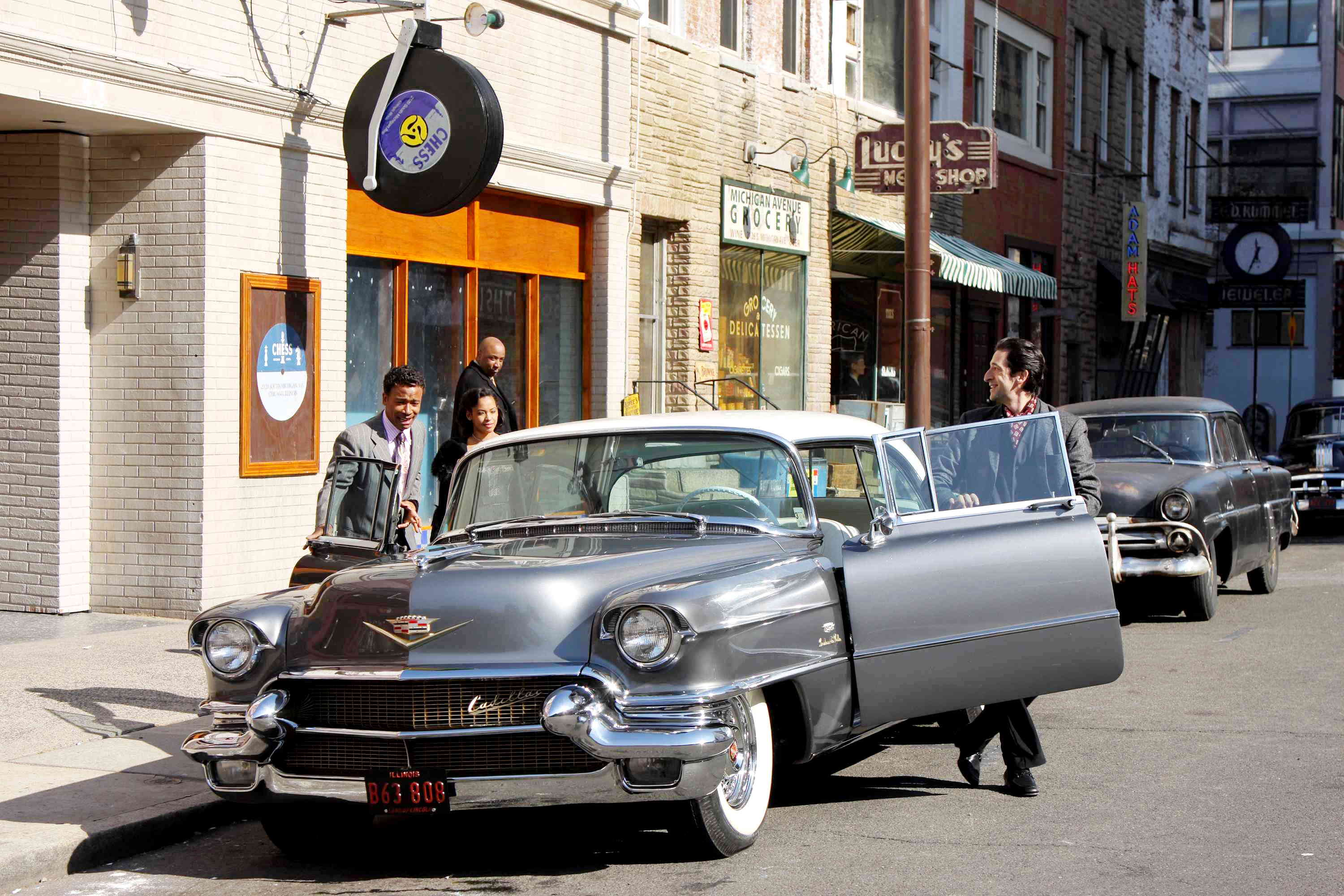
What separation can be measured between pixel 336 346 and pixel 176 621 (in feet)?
7.72

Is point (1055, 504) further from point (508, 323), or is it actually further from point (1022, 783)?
point (508, 323)

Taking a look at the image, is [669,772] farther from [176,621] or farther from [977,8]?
[977,8]

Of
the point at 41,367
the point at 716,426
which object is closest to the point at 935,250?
the point at 41,367

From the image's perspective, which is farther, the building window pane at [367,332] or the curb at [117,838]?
the building window pane at [367,332]

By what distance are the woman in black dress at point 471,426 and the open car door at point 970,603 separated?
9.43 ft

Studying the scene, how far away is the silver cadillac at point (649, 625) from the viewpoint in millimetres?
5461

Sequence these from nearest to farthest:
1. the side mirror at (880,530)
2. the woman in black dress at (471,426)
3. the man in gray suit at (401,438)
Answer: the side mirror at (880,530) < the man in gray suit at (401,438) < the woman in black dress at (471,426)

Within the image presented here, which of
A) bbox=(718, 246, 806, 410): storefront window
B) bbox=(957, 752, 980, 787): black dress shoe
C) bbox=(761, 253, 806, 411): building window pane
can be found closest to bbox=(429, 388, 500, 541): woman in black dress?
bbox=(957, 752, 980, 787): black dress shoe

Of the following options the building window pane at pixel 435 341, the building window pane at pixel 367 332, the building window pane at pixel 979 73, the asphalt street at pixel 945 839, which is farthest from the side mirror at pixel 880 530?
the building window pane at pixel 979 73

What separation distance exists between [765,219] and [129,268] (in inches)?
355

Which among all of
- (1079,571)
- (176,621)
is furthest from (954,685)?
(176,621)

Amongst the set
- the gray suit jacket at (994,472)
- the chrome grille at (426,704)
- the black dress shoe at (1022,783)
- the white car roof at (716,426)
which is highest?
the white car roof at (716,426)

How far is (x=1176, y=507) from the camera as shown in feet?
40.1

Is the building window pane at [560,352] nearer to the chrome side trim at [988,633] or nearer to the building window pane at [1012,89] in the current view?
the chrome side trim at [988,633]
